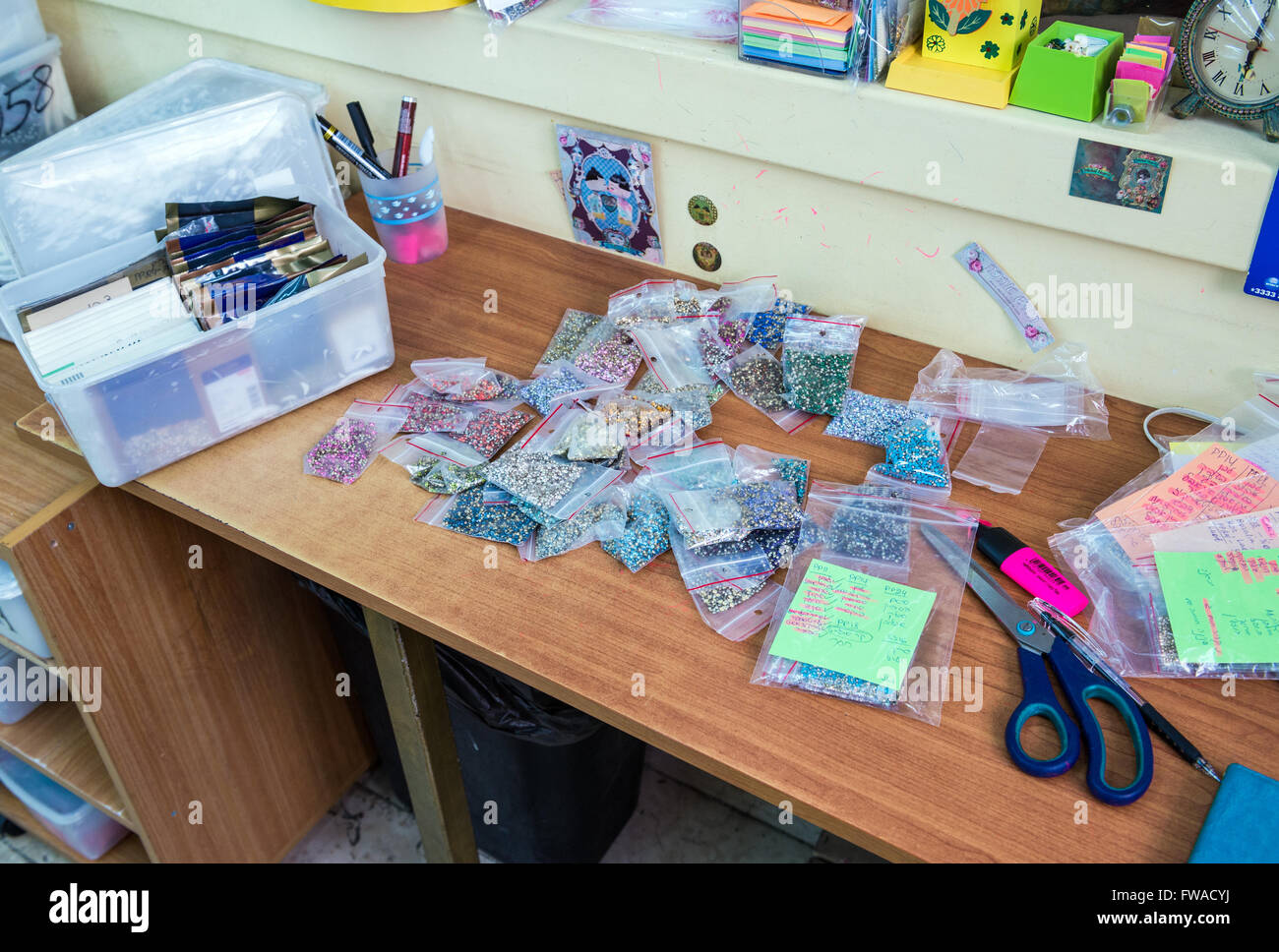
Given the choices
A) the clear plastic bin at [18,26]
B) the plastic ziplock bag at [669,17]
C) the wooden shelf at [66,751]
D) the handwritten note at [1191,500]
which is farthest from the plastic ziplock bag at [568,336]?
the clear plastic bin at [18,26]

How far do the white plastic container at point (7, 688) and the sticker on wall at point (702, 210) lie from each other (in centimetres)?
114

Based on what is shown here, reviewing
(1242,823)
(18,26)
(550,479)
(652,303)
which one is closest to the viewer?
(1242,823)

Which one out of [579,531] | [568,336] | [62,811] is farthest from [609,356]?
[62,811]

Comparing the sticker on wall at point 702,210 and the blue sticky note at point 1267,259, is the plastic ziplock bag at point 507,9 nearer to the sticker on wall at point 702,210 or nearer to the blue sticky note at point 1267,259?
the sticker on wall at point 702,210

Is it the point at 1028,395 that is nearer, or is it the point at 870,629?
the point at 870,629

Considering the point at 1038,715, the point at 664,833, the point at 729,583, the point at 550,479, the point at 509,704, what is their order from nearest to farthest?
the point at 1038,715, the point at 729,583, the point at 550,479, the point at 509,704, the point at 664,833

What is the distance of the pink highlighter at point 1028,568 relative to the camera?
0.96m

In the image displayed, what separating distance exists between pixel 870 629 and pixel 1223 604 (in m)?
0.31

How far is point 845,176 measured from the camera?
1.20 metres

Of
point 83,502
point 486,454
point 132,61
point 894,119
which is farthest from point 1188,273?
point 132,61

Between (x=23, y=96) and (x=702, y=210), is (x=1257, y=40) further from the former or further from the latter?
(x=23, y=96)

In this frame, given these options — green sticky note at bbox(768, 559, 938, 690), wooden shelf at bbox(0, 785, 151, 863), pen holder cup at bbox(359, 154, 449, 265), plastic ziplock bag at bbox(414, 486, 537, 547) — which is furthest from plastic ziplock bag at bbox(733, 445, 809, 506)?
wooden shelf at bbox(0, 785, 151, 863)

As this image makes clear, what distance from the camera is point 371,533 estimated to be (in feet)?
3.56

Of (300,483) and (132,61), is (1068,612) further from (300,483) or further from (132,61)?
(132,61)
